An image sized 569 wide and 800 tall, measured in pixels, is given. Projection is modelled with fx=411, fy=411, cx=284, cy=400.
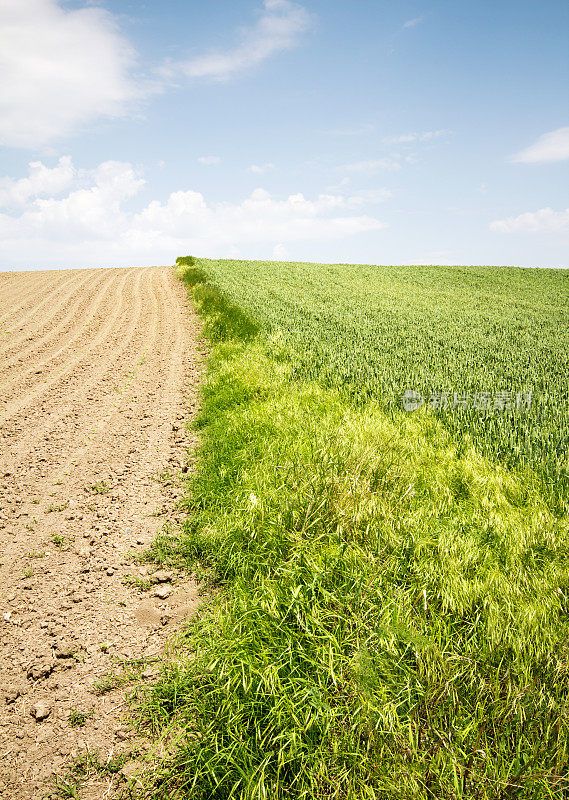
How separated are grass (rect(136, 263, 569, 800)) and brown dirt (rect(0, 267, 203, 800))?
0.30 metres

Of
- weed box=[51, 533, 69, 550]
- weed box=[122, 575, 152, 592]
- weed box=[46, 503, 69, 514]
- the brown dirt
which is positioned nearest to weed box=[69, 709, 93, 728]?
the brown dirt

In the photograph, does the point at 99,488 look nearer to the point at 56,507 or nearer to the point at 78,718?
the point at 56,507

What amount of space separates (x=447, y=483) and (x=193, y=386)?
4854 mm

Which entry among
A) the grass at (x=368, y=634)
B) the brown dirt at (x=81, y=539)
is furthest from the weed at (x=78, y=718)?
the grass at (x=368, y=634)

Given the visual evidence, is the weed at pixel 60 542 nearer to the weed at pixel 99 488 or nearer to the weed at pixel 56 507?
the weed at pixel 56 507

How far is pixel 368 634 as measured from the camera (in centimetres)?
237

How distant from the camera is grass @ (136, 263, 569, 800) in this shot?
6.07 ft

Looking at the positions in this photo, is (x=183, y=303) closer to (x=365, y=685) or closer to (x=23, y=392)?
(x=23, y=392)

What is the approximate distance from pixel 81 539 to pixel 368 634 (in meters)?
2.75

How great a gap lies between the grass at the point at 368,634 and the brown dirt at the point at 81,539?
298mm

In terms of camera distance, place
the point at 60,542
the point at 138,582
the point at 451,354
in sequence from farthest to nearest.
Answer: the point at 451,354 < the point at 60,542 < the point at 138,582

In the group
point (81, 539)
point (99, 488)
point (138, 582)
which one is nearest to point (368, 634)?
point (138, 582)

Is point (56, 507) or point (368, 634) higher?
point (368, 634)

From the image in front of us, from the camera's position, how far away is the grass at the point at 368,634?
6.07 feet
